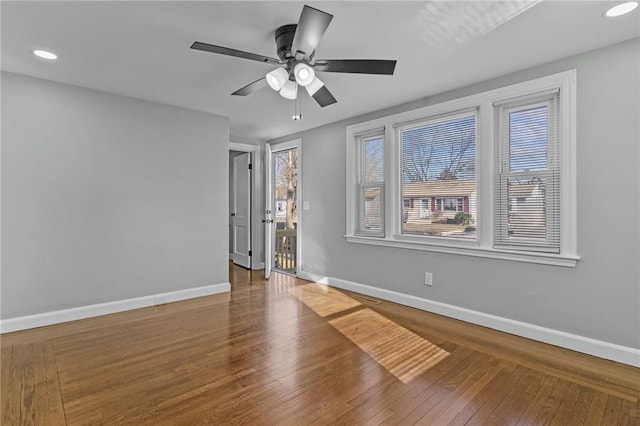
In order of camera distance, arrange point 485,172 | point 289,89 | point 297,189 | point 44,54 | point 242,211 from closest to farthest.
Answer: point 289,89, point 44,54, point 485,172, point 297,189, point 242,211

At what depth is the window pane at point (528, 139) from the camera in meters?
2.91

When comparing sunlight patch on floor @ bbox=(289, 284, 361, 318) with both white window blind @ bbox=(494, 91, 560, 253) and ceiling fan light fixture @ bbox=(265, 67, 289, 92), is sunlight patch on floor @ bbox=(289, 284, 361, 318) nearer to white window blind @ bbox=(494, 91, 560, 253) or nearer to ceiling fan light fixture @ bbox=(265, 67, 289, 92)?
white window blind @ bbox=(494, 91, 560, 253)

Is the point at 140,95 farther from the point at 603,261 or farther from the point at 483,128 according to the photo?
the point at 603,261

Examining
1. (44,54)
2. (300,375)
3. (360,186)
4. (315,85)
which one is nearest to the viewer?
(300,375)

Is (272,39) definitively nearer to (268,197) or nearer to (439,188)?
(439,188)

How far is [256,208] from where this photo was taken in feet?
20.3

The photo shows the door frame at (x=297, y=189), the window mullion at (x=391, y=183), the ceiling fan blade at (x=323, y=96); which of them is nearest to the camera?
the ceiling fan blade at (x=323, y=96)

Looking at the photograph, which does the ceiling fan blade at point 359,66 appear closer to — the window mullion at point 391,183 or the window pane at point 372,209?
the window mullion at point 391,183

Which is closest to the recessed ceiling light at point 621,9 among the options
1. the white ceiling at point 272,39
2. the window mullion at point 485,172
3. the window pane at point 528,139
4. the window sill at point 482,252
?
the white ceiling at point 272,39

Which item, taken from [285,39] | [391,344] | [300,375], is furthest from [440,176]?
[300,375]

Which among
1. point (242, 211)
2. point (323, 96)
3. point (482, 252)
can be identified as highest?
point (323, 96)

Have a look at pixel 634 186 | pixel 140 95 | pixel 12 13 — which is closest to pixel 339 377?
pixel 634 186

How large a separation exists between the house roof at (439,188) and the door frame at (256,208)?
296 cm

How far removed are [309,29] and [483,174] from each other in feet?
7.42
